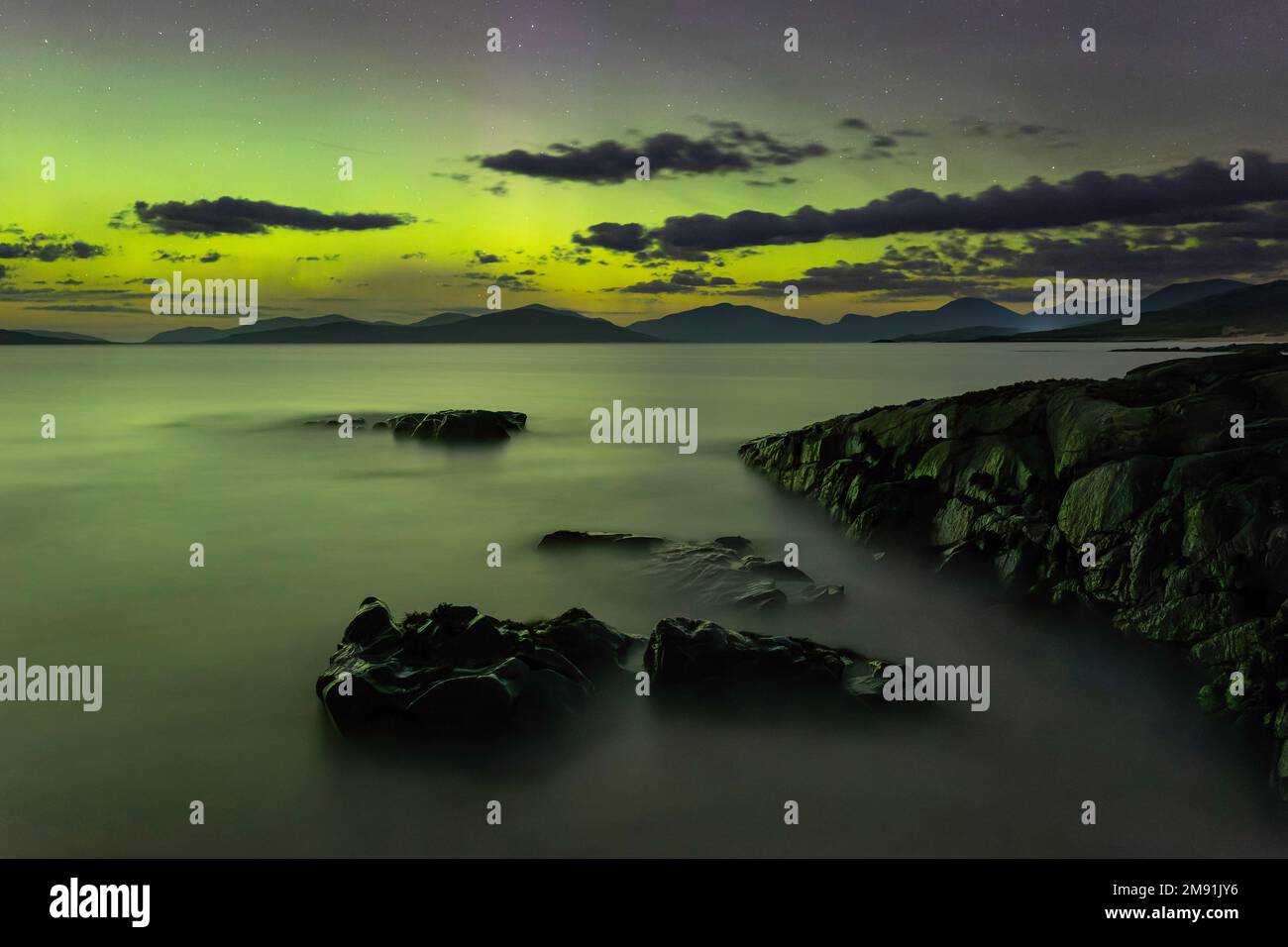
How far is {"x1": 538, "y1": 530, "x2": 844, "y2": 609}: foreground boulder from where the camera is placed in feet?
42.6

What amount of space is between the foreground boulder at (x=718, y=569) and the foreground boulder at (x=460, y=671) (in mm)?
3071

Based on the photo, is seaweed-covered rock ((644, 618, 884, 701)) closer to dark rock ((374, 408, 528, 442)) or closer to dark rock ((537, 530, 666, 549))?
dark rock ((537, 530, 666, 549))

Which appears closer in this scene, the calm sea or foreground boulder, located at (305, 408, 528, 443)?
the calm sea

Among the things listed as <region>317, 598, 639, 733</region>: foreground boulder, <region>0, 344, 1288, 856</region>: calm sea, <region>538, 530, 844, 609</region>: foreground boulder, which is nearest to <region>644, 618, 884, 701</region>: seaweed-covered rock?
<region>0, 344, 1288, 856</region>: calm sea

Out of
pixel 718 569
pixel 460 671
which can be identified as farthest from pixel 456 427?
pixel 460 671

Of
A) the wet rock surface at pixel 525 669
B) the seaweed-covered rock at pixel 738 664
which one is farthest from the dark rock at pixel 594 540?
the seaweed-covered rock at pixel 738 664

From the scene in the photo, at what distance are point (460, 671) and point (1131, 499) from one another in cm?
1009

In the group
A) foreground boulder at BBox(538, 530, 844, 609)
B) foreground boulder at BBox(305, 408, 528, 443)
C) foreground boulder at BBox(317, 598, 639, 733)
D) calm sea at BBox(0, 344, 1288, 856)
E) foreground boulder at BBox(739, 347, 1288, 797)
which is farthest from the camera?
foreground boulder at BBox(305, 408, 528, 443)

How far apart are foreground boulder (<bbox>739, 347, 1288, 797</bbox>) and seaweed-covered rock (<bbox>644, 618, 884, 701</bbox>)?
4.14m

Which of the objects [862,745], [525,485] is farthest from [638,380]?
[862,745]

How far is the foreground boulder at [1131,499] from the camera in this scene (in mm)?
9773

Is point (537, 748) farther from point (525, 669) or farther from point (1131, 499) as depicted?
point (1131, 499)

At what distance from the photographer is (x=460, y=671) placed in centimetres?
898

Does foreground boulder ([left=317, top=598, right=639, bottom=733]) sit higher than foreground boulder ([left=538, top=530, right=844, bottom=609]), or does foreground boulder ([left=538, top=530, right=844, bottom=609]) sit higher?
foreground boulder ([left=538, top=530, right=844, bottom=609])
